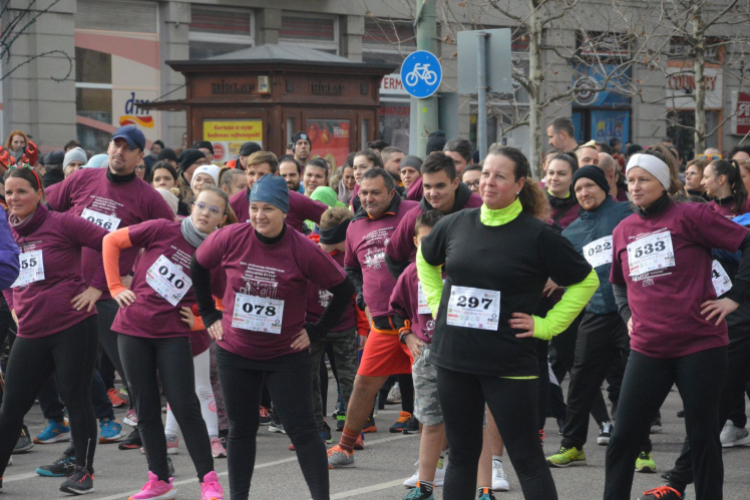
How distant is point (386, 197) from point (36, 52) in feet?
44.9

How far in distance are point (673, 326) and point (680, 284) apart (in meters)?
0.23

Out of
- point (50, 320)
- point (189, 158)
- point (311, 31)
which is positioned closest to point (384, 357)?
point (50, 320)

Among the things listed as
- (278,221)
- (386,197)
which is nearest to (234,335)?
(278,221)

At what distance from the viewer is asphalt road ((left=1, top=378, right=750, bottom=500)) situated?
660 centimetres

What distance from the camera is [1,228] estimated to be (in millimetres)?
5871

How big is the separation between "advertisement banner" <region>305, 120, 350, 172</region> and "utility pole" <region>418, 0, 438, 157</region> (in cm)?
269

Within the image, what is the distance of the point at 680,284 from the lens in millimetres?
5582

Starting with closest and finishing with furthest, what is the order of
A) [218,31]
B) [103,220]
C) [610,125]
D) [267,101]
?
[103,220] < [267,101] < [218,31] < [610,125]

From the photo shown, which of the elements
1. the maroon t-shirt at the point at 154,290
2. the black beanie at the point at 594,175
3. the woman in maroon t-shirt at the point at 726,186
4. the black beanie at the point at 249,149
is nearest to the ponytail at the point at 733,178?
the woman in maroon t-shirt at the point at 726,186

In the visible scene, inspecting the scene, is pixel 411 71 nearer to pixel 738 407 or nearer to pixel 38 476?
pixel 738 407

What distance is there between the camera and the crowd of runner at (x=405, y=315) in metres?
4.96

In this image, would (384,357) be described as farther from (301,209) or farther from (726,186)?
(726,186)

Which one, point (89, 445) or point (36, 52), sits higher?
point (36, 52)

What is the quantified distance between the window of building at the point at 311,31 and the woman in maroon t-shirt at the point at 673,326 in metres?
18.0
